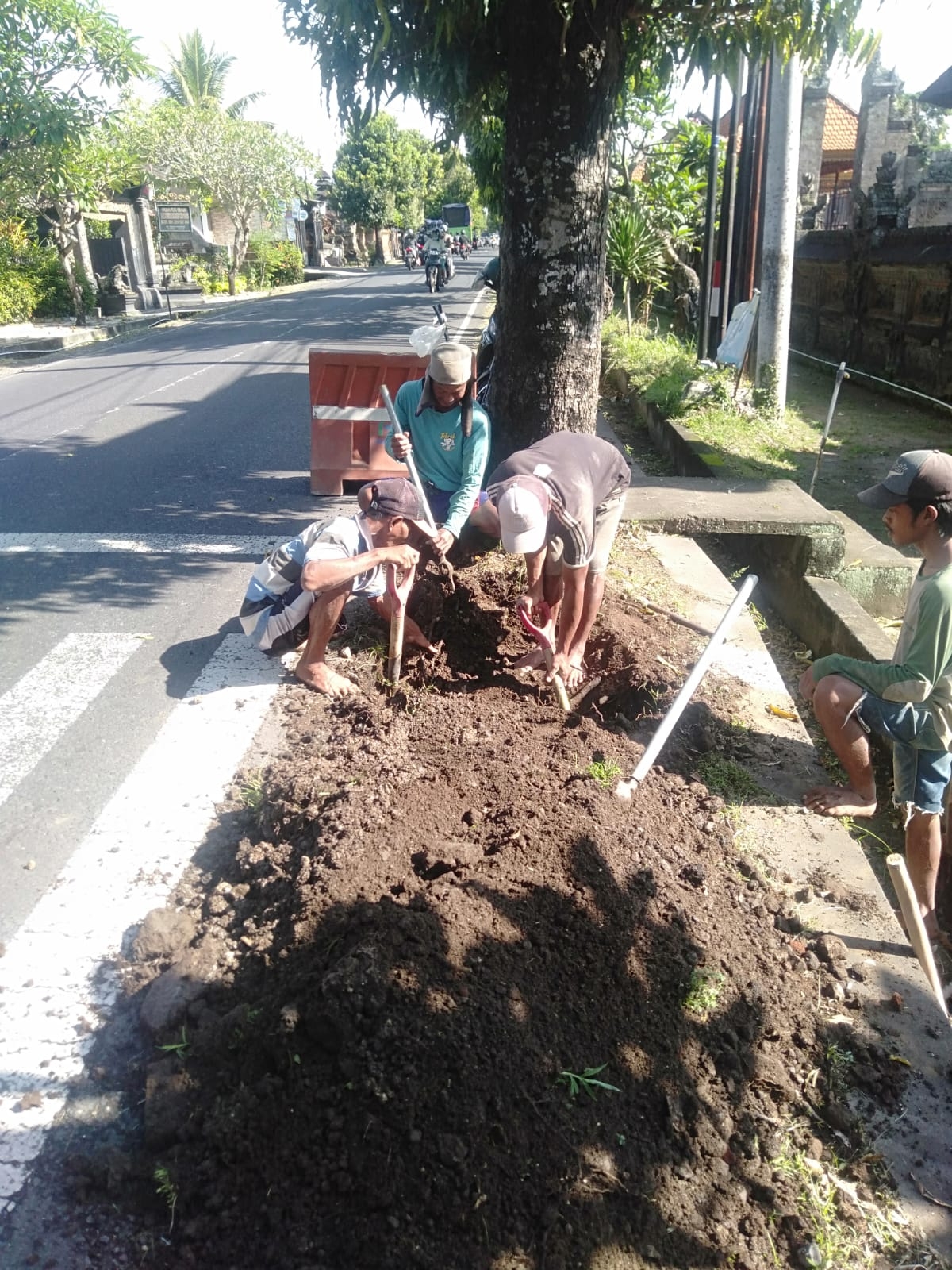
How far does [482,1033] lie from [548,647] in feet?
8.31

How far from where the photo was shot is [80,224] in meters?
27.7

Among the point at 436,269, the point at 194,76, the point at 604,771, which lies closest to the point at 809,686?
the point at 604,771

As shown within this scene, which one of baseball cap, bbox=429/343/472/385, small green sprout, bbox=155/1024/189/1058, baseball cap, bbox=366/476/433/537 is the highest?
baseball cap, bbox=429/343/472/385

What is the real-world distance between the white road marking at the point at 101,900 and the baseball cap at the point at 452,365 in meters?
1.76

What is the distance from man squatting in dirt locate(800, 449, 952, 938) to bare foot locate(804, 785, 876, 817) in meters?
0.23

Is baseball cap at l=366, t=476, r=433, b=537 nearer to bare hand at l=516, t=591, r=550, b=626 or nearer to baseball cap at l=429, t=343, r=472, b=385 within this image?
bare hand at l=516, t=591, r=550, b=626

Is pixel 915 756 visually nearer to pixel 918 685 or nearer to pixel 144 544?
pixel 918 685

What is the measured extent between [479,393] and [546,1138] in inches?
218

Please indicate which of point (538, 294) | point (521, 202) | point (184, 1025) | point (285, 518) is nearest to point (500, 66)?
point (521, 202)

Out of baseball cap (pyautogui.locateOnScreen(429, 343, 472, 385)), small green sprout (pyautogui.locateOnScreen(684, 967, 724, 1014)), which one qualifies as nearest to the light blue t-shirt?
baseball cap (pyautogui.locateOnScreen(429, 343, 472, 385))

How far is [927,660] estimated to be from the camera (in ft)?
11.2

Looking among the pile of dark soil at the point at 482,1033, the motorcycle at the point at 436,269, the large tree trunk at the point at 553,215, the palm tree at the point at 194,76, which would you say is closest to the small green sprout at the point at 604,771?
the pile of dark soil at the point at 482,1033

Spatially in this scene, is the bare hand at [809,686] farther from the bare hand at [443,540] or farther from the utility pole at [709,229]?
the utility pole at [709,229]

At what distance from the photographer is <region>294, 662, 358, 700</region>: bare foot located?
4617 mm
